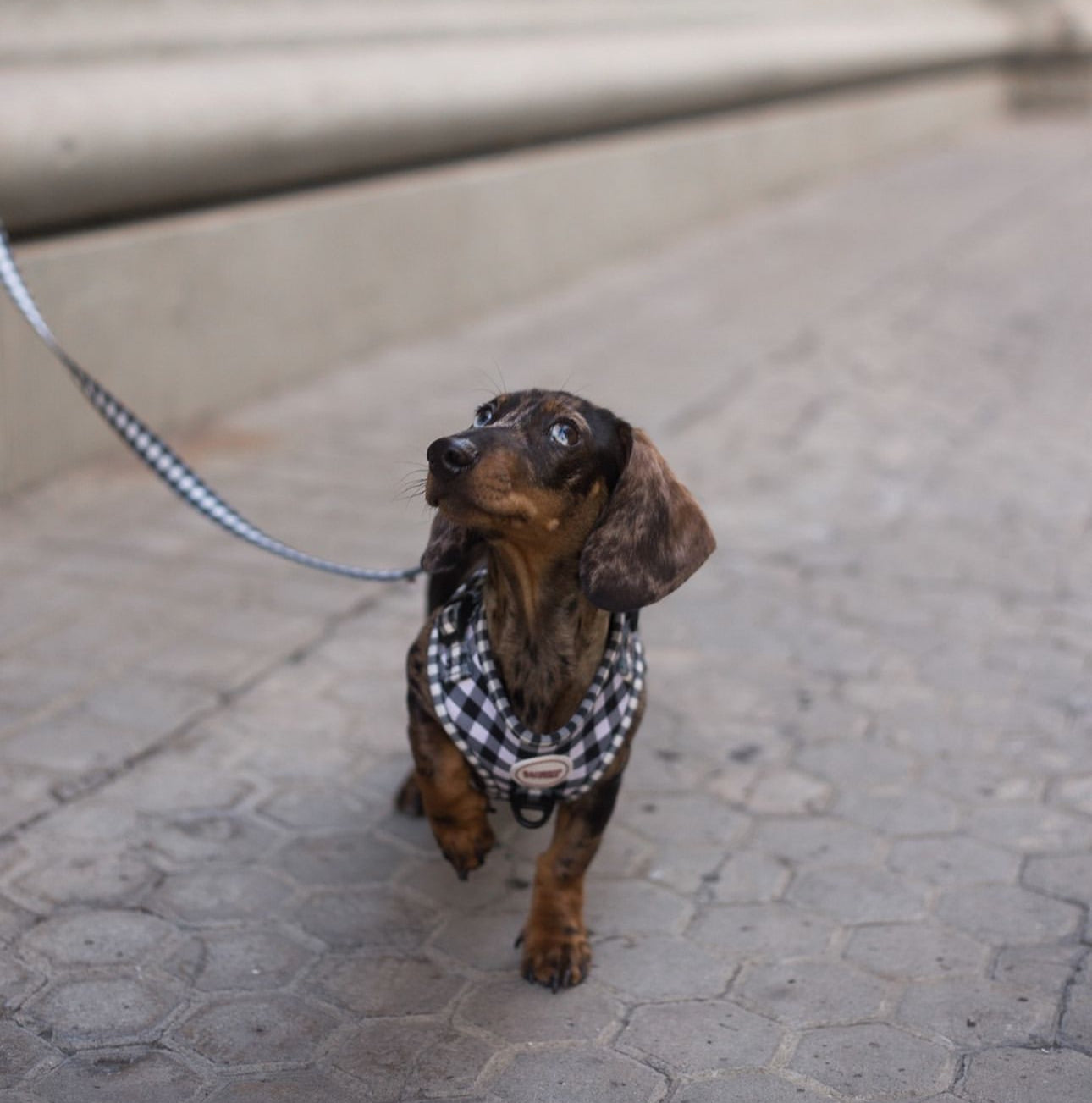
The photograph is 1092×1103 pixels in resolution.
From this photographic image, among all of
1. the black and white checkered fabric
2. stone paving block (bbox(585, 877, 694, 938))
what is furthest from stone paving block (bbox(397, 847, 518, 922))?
the black and white checkered fabric

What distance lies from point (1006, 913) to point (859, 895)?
1.01 feet

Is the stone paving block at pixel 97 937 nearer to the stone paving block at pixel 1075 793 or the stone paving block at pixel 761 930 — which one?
the stone paving block at pixel 761 930

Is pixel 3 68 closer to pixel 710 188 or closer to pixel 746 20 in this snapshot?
pixel 710 188

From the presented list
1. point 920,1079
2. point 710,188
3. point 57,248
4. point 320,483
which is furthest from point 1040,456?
point 710,188

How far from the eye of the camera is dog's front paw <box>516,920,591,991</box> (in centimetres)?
313

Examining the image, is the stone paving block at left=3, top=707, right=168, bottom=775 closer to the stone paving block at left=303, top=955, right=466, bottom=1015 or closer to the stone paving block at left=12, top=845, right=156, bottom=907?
the stone paving block at left=12, top=845, right=156, bottom=907

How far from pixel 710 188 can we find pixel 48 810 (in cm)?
944

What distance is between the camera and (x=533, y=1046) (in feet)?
9.64

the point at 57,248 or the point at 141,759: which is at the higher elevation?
the point at 57,248

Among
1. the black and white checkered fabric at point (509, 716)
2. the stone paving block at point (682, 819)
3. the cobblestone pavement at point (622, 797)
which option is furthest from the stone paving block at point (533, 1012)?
the stone paving block at point (682, 819)

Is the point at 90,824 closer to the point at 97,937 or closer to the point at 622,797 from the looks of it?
the point at 97,937

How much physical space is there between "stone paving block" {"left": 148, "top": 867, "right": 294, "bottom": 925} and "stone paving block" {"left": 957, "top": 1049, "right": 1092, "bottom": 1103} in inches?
56.1

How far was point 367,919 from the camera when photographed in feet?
11.0

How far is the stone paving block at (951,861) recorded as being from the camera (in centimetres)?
358
